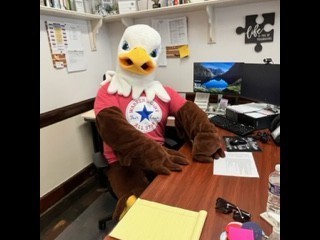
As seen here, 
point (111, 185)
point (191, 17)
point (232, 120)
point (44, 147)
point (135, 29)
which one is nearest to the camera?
point (111, 185)

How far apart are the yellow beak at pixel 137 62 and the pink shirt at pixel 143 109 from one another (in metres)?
0.17

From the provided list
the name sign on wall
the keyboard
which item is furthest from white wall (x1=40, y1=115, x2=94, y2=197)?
the name sign on wall

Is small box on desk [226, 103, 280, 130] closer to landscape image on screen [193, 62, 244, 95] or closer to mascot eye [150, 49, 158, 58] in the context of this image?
landscape image on screen [193, 62, 244, 95]

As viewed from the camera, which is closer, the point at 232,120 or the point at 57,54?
the point at 232,120

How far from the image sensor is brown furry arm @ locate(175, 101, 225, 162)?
1320mm

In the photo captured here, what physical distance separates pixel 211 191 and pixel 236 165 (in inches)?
10.7

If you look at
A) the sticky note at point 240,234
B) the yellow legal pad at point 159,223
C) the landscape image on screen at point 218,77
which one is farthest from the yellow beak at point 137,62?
the sticky note at point 240,234

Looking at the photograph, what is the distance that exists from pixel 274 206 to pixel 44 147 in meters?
1.77

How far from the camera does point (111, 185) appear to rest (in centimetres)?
142

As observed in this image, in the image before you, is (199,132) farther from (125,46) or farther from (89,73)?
(89,73)

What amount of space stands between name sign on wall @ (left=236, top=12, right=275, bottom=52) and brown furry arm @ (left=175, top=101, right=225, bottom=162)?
2.79 ft

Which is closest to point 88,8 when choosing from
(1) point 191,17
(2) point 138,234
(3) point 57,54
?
(3) point 57,54

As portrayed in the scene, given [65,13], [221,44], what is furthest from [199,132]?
[65,13]

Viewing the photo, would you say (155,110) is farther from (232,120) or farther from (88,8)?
(88,8)
